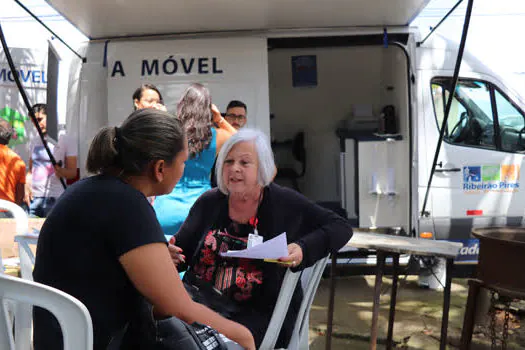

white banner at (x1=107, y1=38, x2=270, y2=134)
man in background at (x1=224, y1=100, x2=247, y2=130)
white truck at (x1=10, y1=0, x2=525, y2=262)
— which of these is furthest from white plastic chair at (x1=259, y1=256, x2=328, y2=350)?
white banner at (x1=107, y1=38, x2=270, y2=134)

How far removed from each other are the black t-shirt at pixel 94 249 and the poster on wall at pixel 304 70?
20.6ft

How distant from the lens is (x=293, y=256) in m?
2.29

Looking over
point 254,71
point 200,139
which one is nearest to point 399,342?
point 200,139

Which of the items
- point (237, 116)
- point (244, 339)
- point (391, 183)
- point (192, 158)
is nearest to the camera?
point (244, 339)

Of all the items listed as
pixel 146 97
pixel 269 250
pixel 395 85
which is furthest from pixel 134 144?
pixel 395 85

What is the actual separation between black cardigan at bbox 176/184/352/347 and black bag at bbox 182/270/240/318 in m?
0.04

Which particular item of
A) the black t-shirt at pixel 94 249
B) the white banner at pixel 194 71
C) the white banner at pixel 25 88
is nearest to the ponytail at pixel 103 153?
the black t-shirt at pixel 94 249

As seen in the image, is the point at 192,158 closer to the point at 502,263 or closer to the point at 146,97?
the point at 146,97

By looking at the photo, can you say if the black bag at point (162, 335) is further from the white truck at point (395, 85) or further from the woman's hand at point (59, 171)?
the woman's hand at point (59, 171)

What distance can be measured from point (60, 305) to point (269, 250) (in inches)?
31.8

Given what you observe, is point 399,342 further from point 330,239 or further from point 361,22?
point 361,22

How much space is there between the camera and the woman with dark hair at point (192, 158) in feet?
10.8

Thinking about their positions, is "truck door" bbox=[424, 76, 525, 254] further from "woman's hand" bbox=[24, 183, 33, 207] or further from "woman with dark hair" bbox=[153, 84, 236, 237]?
"woman's hand" bbox=[24, 183, 33, 207]

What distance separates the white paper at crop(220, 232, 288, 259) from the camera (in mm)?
2084
